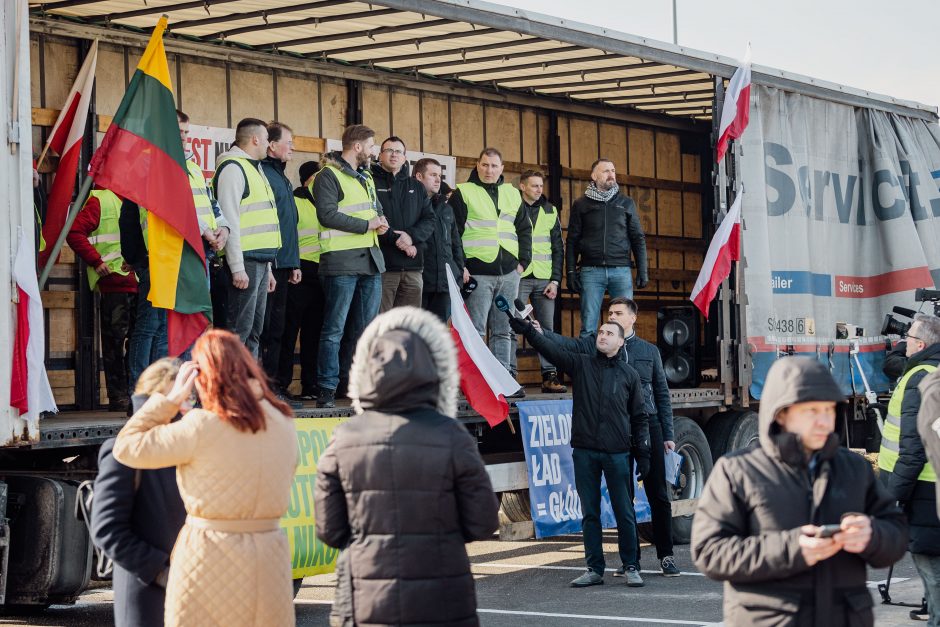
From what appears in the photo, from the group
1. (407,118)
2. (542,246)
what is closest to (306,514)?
(542,246)

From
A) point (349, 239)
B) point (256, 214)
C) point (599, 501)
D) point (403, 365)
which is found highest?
point (256, 214)

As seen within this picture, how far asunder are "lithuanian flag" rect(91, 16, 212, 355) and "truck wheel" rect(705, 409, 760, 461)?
5906mm

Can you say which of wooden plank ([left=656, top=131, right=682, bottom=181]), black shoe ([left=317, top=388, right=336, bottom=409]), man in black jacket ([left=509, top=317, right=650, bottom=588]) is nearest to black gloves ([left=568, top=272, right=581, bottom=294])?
man in black jacket ([left=509, top=317, right=650, bottom=588])

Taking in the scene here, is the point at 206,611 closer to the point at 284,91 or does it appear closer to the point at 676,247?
the point at 284,91

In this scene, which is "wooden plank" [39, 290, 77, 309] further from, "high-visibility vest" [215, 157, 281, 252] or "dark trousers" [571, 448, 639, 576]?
"dark trousers" [571, 448, 639, 576]

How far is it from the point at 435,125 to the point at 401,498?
9206mm

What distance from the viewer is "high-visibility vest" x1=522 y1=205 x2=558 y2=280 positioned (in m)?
12.6

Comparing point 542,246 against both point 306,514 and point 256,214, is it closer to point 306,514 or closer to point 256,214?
point 256,214

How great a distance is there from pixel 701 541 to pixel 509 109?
10.2 metres

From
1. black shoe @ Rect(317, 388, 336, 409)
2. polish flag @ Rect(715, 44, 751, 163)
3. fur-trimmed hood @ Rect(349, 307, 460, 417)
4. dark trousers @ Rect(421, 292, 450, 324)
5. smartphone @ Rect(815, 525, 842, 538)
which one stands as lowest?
smartphone @ Rect(815, 525, 842, 538)

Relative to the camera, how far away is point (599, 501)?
10117 mm

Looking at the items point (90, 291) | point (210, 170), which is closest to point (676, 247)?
point (210, 170)

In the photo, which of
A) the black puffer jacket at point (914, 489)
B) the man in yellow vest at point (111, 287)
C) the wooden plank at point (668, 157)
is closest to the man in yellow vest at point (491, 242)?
the man in yellow vest at point (111, 287)

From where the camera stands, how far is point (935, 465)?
249 inches
